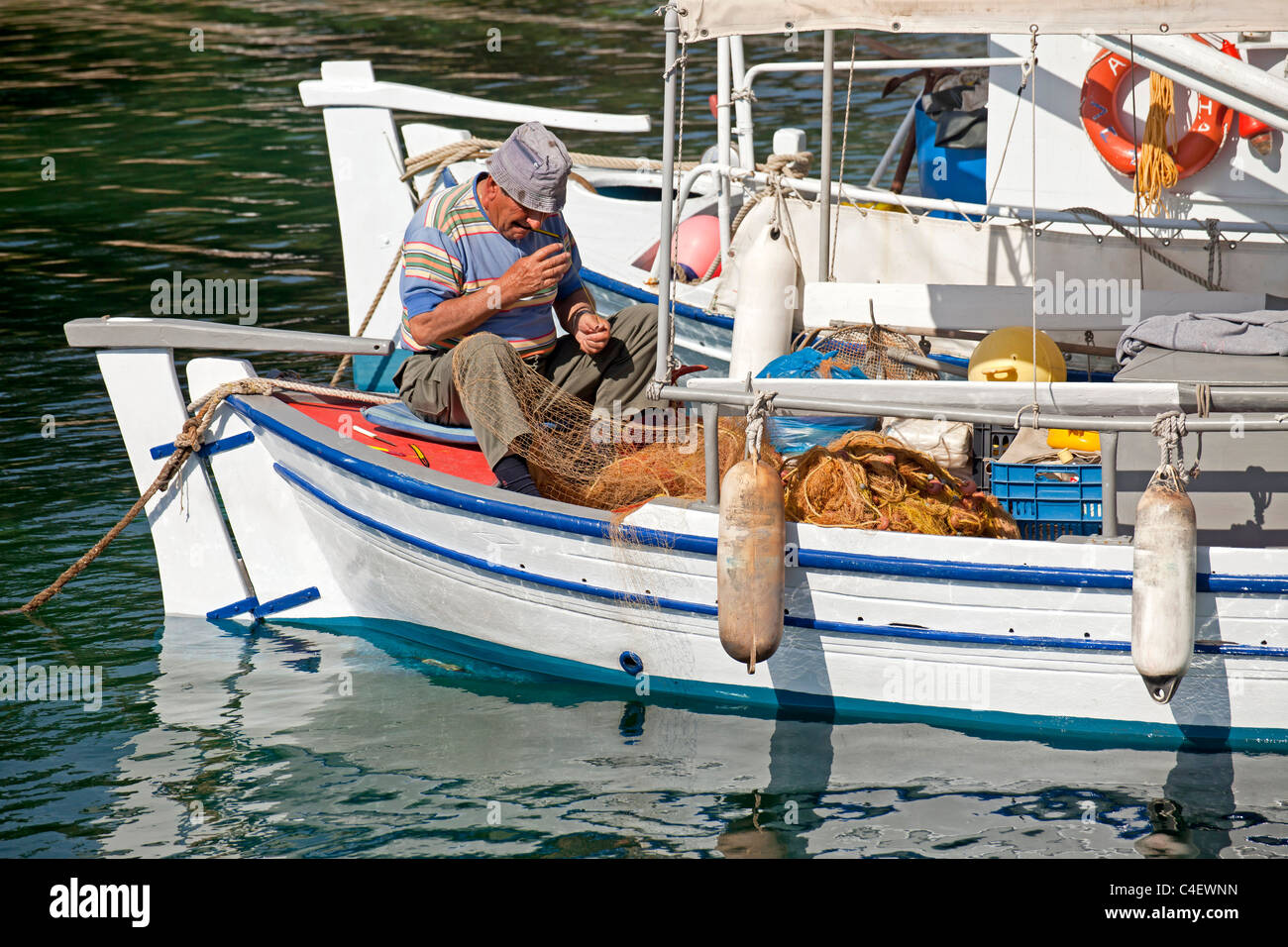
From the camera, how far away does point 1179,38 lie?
5.20 m

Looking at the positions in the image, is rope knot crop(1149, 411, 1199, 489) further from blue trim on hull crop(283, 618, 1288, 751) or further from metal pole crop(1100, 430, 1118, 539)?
blue trim on hull crop(283, 618, 1288, 751)

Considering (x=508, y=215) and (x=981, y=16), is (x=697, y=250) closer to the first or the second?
(x=508, y=215)

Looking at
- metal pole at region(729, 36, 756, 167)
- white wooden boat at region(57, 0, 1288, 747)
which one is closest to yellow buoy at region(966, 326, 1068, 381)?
white wooden boat at region(57, 0, 1288, 747)

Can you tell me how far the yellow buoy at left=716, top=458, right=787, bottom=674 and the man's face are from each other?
1574mm

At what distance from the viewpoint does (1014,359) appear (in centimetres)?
630

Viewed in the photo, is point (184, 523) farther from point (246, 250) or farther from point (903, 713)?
point (246, 250)

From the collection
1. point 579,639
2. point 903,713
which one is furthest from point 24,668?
point 903,713

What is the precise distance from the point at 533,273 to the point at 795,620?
66.9 inches

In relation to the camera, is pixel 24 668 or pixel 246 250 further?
pixel 246 250

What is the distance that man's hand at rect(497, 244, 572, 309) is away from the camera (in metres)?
5.89

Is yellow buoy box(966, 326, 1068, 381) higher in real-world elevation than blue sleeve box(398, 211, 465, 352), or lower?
lower

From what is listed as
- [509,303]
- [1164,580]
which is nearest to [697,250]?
[509,303]
